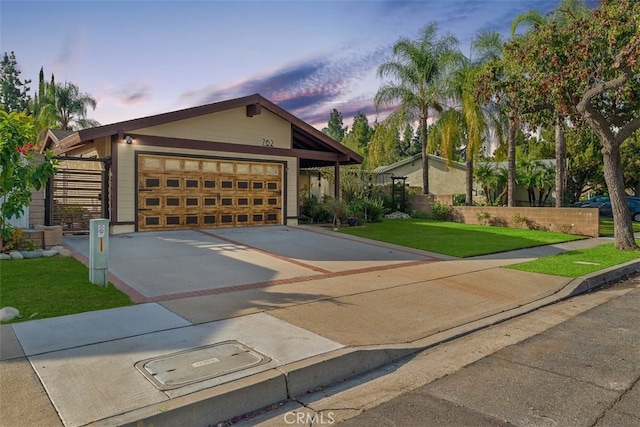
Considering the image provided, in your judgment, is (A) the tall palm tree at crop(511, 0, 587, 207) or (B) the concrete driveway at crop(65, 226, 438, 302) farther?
(A) the tall palm tree at crop(511, 0, 587, 207)

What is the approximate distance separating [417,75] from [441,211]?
8174mm

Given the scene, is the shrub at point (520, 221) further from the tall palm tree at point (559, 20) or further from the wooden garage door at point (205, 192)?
the wooden garage door at point (205, 192)

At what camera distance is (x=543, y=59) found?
552 inches

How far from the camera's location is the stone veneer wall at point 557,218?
18.4m

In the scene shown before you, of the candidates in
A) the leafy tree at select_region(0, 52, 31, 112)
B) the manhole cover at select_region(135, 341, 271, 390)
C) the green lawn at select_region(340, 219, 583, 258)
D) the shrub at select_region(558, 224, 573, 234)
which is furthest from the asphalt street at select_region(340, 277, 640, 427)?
the leafy tree at select_region(0, 52, 31, 112)

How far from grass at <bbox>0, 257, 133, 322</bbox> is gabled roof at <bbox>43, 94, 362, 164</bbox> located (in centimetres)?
569

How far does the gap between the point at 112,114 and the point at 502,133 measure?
66.2ft

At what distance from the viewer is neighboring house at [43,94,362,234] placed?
14.0 meters

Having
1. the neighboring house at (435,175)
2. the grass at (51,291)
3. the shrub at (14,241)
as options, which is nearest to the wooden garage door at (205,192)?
the shrub at (14,241)

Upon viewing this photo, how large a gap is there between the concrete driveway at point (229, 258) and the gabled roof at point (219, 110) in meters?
3.12

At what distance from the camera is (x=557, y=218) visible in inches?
763

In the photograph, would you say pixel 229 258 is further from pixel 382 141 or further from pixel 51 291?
pixel 382 141

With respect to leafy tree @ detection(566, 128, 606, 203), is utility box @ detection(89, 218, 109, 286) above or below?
below

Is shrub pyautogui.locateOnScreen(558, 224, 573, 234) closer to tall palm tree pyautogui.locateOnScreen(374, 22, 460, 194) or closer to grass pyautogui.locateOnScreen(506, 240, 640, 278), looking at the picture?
grass pyautogui.locateOnScreen(506, 240, 640, 278)
